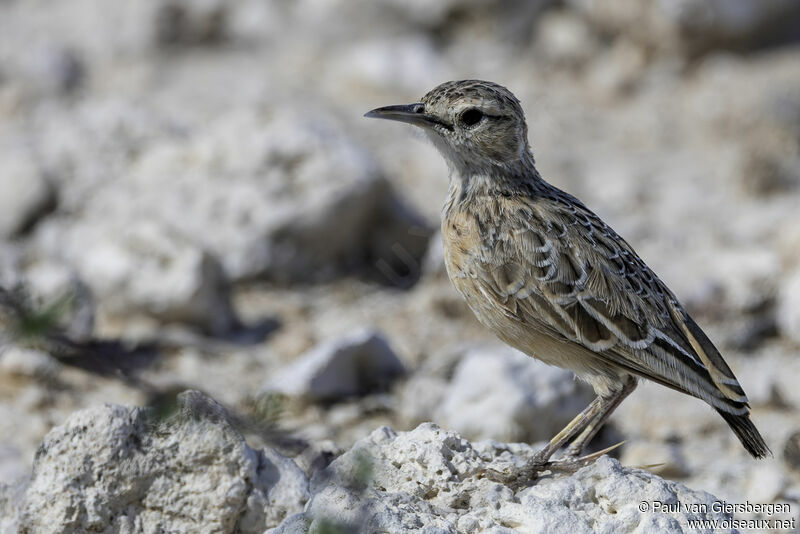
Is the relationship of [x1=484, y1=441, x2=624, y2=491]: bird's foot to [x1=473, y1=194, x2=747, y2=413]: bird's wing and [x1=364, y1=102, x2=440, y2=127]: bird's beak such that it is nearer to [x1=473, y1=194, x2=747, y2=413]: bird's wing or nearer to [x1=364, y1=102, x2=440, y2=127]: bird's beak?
[x1=473, y1=194, x2=747, y2=413]: bird's wing

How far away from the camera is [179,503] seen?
468 centimetres

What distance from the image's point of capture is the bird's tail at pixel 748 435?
15.7ft

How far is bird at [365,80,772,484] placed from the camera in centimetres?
490

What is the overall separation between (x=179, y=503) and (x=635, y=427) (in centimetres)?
366

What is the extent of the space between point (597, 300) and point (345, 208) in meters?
4.59

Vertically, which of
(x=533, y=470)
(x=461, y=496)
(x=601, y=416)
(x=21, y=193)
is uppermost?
(x=601, y=416)

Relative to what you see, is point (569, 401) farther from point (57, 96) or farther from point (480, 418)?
point (57, 96)

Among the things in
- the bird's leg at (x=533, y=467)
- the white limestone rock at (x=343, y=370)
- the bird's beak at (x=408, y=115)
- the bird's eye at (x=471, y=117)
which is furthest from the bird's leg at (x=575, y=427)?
the white limestone rock at (x=343, y=370)

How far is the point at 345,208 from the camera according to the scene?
9367 mm

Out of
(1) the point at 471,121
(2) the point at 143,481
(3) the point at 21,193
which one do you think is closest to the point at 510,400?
(1) the point at 471,121

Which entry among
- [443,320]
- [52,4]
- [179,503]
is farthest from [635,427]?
[52,4]

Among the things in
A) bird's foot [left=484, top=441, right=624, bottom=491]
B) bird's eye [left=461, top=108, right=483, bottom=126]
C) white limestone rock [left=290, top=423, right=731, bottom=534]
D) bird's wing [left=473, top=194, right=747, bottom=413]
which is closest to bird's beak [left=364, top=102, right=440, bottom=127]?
bird's eye [left=461, top=108, right=483, bottom=126]

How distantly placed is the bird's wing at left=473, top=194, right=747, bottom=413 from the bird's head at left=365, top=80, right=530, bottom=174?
35cm

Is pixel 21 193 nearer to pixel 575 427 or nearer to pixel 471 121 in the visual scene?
pixel 471 121
